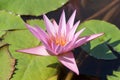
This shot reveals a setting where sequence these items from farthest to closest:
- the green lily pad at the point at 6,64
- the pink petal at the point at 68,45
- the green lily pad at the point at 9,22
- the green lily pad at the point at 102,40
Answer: the green lily pad at the point at 9,22 → the green lily pad at the point at 102,40 → the green lily pad at the point at 6,64 → the pink petal at the point at 68,45

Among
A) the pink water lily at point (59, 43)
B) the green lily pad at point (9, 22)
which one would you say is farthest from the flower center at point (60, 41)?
the green lily pad at point (9, 22)

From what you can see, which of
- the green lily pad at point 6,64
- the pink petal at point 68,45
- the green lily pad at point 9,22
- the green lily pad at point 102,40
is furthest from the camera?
the green lily pad at point 9,22

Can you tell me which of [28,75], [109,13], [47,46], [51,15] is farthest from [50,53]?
[109,13]

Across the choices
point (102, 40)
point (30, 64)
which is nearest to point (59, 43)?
point (30, 64)

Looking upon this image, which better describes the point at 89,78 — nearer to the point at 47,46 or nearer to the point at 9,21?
the point at 47,46

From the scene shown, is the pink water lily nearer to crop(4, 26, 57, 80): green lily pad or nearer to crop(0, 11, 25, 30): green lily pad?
crop(4, 26, 57, 80): green lily pad

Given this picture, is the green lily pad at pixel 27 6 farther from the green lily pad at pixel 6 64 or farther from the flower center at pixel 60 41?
the flower center at pixel 60 41

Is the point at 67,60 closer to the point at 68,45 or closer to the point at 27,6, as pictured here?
the point at 68,45
